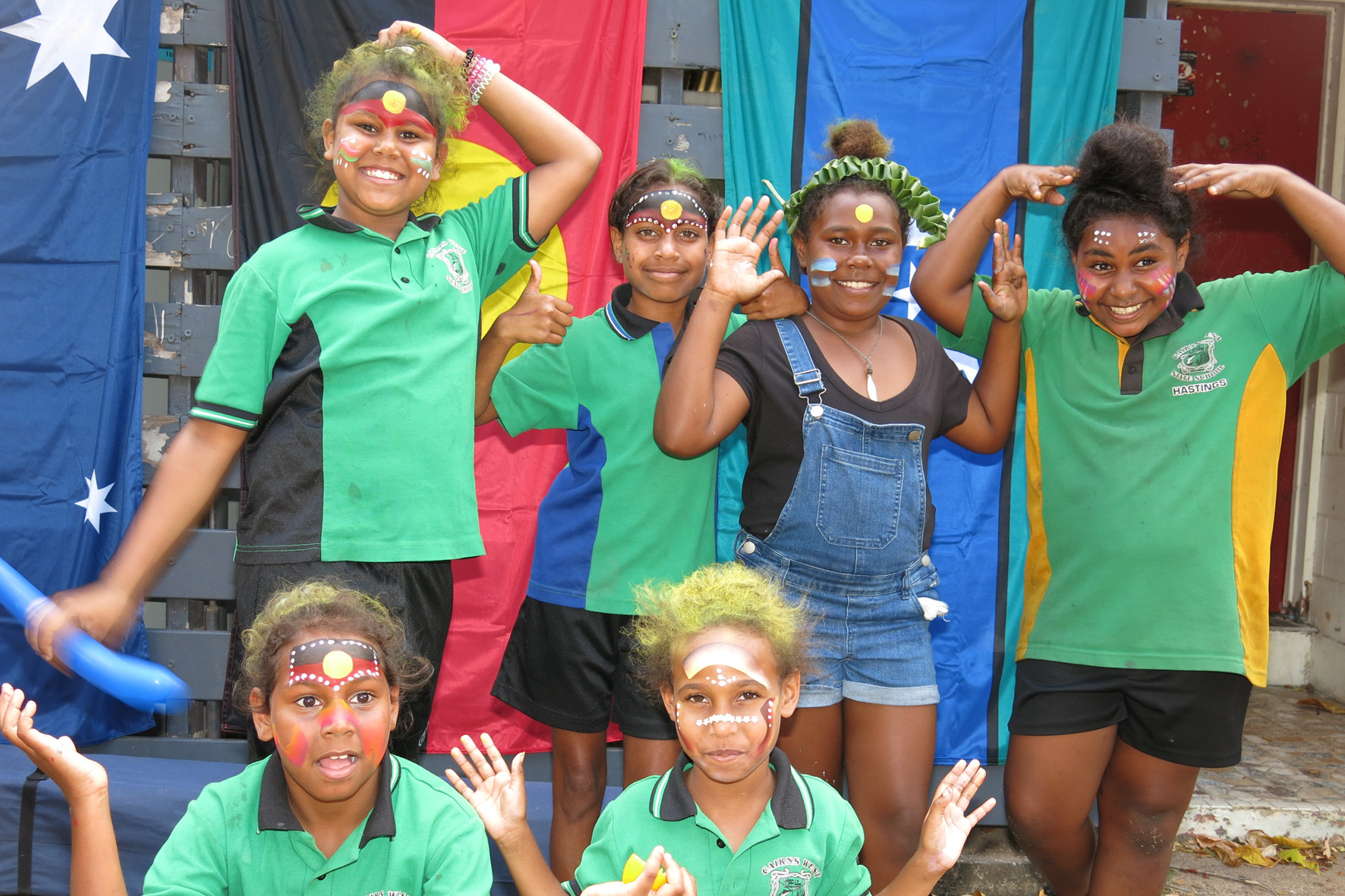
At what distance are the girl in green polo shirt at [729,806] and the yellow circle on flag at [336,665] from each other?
0.82 feet

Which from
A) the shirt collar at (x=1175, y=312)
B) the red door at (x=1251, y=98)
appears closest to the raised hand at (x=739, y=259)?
the shirt collar at (x=1175, y=312)

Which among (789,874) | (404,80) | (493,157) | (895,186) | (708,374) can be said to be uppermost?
(493,157)

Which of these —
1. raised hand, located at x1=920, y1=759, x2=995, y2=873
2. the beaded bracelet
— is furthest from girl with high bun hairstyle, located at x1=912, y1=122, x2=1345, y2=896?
the beaded bracelet

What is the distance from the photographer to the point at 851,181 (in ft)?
8.30

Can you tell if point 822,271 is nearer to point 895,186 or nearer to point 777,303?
point 777,303

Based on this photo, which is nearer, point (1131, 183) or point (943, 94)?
point (1131, 183)

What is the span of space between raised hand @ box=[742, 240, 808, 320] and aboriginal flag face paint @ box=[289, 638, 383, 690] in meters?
1.19

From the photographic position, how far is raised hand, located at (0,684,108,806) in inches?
71.2

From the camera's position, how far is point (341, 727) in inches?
75.1

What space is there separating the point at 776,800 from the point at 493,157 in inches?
93.8

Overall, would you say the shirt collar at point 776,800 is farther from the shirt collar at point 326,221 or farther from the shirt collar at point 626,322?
the shirt collar at point 326,221

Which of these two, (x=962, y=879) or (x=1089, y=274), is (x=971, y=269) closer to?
(x=1089, y=274)

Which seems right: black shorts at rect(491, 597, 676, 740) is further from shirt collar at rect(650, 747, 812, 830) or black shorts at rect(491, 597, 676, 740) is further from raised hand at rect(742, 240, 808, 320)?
raised hand at rect(742, 240, 808, 320)

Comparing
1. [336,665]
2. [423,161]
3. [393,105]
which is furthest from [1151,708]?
[393,105]
